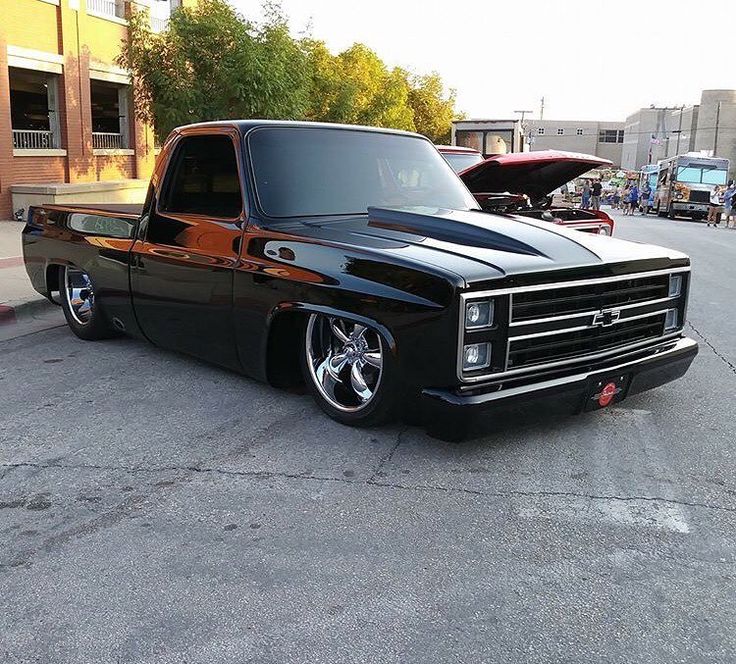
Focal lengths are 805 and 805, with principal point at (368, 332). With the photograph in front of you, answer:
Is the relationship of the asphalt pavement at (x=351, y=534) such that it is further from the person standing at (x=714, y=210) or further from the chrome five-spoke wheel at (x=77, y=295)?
the person standing at (x=714, y=210)

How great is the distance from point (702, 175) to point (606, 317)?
119 ft

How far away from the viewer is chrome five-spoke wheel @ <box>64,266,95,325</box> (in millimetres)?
6898

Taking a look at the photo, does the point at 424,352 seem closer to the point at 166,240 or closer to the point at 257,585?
the point at 257,585

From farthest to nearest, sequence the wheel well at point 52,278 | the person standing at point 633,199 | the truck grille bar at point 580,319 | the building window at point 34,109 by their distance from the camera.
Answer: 1. the person standing at point 633,199
2. the building window at point 34,109
3. the wheel well at point 52,278
4. the truck grille bar at point 580,319

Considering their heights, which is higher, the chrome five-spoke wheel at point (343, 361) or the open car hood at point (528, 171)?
the open car hood at point (528, 171)

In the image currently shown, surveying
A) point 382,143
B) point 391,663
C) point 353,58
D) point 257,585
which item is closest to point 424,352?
point 257,585

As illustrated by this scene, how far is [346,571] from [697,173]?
38260 millimetres

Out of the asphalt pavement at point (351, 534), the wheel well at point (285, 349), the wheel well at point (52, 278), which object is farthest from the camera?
the wheel well at point (52, 278)

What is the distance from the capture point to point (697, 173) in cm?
3719

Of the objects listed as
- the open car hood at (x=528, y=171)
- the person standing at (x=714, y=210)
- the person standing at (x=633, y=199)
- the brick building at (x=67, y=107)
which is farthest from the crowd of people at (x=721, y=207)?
the open car hood at (x=528, y=171)

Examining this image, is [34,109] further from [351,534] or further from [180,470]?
[351,534]

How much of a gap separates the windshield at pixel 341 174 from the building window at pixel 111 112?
2046 cm

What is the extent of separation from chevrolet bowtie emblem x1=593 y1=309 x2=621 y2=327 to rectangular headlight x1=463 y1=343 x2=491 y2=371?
0.74 meters

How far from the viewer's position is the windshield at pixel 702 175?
37094 mm
